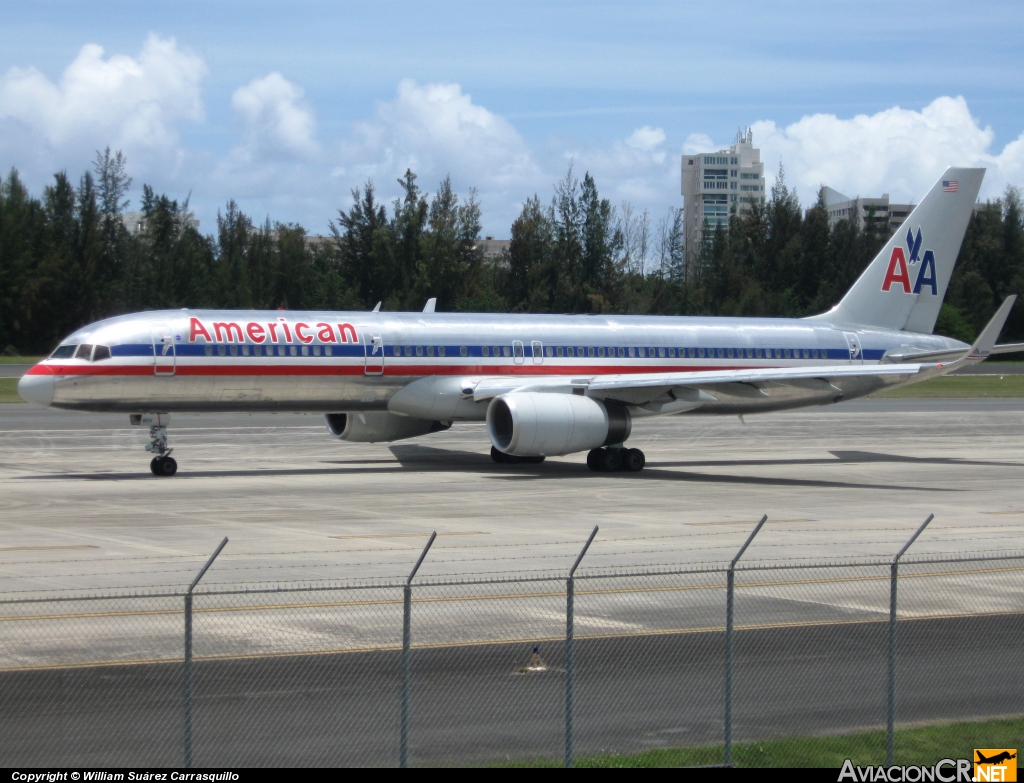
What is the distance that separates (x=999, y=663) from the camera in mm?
12133

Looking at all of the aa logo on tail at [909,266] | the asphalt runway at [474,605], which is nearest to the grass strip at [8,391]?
the asphalt runway at [474,605]

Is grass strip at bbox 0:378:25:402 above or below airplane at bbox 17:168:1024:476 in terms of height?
below

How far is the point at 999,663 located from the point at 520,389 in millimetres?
20443

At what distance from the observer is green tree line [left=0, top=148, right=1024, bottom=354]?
94.4m

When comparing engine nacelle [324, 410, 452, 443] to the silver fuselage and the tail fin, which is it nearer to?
the silver fuselage

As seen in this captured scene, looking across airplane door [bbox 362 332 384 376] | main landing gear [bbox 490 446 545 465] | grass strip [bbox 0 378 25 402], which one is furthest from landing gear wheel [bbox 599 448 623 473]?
grass strip [bbox 0 378 25 402]

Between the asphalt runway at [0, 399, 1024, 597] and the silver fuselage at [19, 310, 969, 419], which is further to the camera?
the silver fuselage at [19, 310, 969, 419]

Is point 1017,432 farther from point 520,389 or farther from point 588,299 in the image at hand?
point 588,299

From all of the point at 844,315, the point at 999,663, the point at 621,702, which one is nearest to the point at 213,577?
the point at 621,702

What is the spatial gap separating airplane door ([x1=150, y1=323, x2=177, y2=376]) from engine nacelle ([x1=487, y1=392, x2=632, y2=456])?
7.39 m

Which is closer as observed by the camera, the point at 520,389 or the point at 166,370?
the point at 166,370

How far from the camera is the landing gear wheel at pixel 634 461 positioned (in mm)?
32312

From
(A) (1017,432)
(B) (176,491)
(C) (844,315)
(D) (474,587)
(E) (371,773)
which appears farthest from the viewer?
(A) (1017,432)

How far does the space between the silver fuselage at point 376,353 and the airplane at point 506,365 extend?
0.04m
